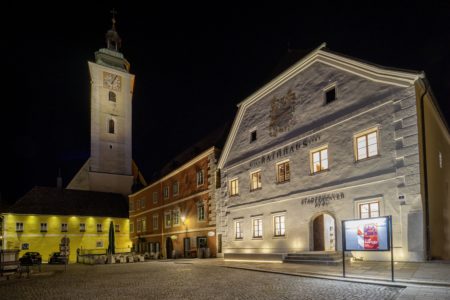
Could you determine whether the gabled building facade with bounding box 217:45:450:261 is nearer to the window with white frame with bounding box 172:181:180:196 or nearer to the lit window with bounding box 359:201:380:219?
the lit window with bounding box 359:201:380:219

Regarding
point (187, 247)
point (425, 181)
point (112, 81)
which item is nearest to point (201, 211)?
point (187, 247)

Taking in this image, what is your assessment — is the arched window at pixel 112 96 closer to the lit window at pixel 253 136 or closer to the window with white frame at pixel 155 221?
the window with white frame at pixel 155 221

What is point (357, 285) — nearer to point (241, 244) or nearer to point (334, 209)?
point (334, 209)

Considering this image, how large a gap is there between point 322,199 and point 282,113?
19.5ft

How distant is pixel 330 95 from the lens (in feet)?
63.9

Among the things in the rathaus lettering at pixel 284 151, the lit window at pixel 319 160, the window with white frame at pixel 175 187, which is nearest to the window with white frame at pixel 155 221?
the window with white frame at pixel 175 187

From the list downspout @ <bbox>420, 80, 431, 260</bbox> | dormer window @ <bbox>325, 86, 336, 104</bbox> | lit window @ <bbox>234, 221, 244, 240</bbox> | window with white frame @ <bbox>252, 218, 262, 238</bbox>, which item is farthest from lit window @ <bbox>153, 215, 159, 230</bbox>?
downspout @ <bbox>420, 80, 431, 260</bbox>

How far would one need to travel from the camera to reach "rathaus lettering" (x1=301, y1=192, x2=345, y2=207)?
17.9 metres

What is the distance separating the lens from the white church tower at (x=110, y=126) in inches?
2245

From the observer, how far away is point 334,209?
18.0 metres

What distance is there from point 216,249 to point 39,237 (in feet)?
94.4

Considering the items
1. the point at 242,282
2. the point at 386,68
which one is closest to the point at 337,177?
the point at 386,68

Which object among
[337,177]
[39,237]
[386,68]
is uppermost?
[386,68]

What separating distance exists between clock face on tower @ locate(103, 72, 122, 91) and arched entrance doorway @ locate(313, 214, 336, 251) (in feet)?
154
